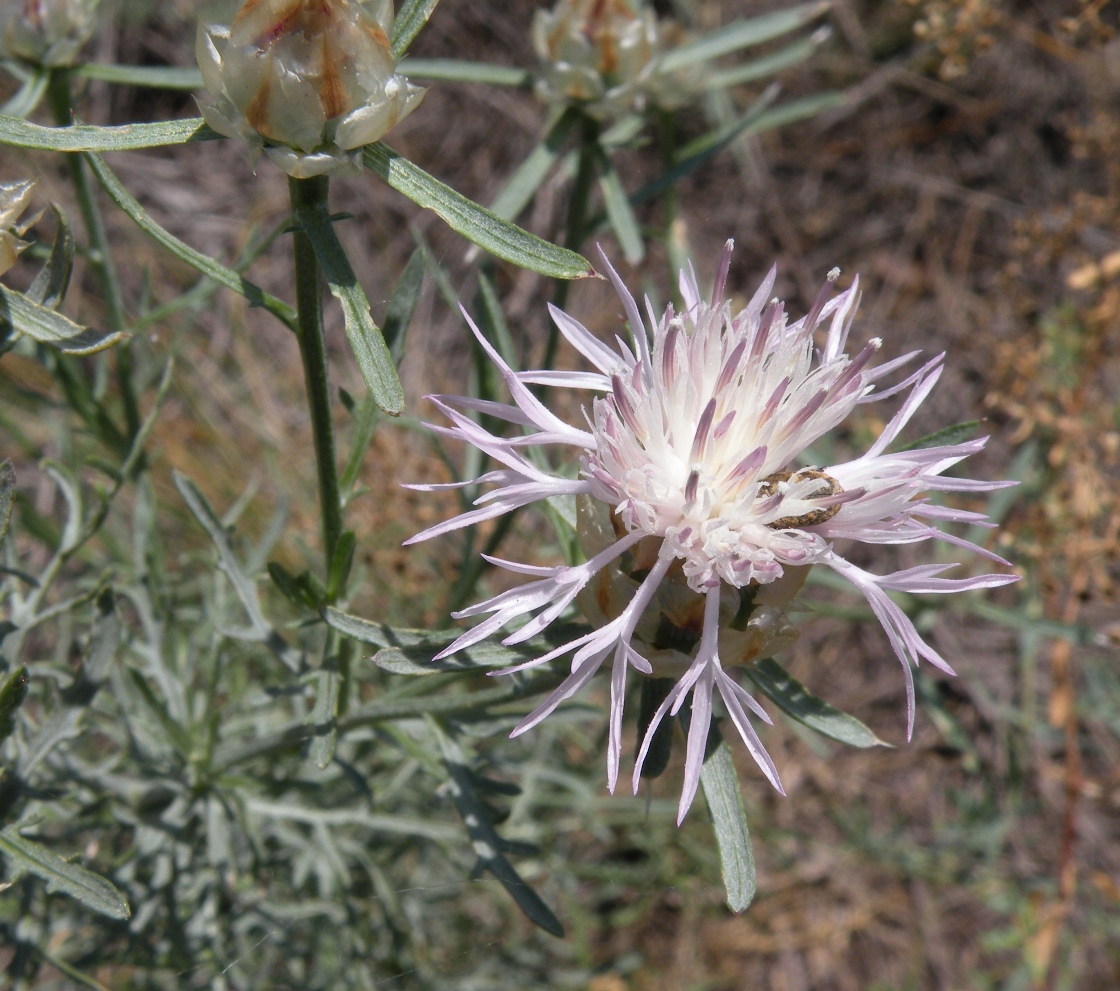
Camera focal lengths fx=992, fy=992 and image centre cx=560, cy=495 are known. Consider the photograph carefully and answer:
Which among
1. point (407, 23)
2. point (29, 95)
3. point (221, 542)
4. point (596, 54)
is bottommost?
point (221, 542)

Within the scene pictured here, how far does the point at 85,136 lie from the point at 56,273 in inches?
13.2

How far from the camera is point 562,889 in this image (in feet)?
12.1

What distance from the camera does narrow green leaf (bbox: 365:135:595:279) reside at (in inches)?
50.5

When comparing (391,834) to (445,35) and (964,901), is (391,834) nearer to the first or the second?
(964,901)

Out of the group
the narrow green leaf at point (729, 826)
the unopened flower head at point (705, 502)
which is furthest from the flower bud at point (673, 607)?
the narrow green leaf at point (729, 826)

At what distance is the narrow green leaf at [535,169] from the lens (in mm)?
2086

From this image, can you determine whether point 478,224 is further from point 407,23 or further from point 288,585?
point 288,585

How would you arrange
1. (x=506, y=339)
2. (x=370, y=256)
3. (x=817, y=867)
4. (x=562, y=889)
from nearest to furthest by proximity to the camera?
(x=506, y=339)
(x=562, y=889)
(x=817, y=867)
(x=370, y=256)

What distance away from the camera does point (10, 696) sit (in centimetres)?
144

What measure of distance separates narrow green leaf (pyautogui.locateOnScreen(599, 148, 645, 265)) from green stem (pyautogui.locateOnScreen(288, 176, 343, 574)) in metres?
0.92

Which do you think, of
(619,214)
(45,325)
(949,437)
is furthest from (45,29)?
(949,437)

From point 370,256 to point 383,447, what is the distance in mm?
Answer: 2077

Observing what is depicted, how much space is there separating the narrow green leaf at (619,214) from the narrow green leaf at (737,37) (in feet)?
1.27

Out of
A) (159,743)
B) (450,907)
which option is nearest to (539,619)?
(159,743)
